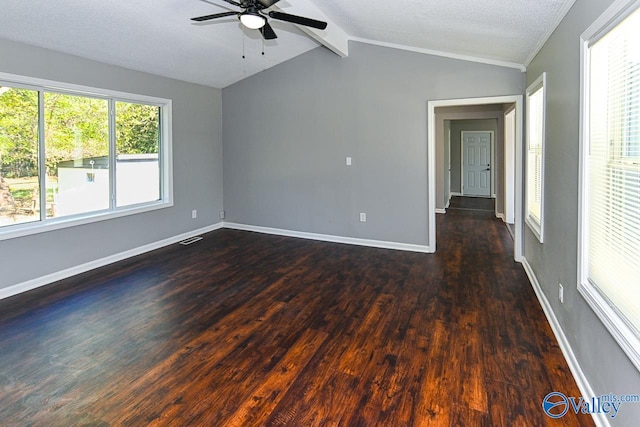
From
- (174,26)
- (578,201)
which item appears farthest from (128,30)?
(578,201)

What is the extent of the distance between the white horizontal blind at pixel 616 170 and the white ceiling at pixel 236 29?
848 mm

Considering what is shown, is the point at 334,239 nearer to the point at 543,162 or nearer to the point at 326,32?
the point at 326,32

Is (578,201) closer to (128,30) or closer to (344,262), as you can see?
(344,262)

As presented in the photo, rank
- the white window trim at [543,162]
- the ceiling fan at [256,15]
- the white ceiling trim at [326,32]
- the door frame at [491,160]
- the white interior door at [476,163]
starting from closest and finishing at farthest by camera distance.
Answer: the ceiling fan at [256,15] < the white window trim at [543,162] < the white ceiling trim at [326,32] < the door frame at [491,160] < the white interior door at [476,163]

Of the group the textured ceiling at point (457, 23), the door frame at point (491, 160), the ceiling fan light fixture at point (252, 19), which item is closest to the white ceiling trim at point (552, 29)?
the textured ceiling at point (457, 23)

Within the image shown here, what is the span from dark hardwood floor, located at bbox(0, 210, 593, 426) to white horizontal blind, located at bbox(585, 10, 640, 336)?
731 millimetres

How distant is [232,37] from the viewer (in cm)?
465

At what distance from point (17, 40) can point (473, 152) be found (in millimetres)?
10351

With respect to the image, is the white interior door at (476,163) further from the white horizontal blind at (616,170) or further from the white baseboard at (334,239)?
the white horizontal blind at (616,170)

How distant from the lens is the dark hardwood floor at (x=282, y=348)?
6.62 feet

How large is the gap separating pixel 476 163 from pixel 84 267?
10.0 metres

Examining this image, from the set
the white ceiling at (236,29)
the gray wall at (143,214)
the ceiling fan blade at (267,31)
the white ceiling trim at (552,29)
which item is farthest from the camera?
the gray wall at (143,214)

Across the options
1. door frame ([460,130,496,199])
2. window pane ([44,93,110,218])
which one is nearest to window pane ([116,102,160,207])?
window pane ([44,93,110,218])

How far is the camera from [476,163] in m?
10.9
